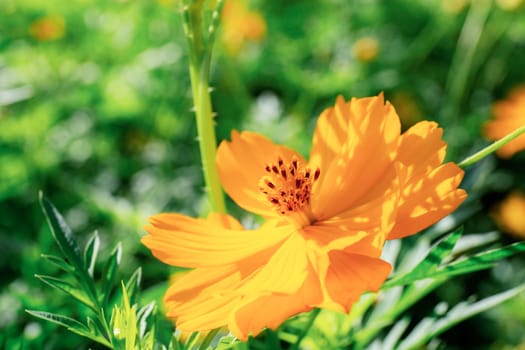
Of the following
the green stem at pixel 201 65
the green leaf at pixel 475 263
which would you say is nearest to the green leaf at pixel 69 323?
the green stem at pixel 201 65

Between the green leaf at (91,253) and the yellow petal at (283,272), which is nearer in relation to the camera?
the yellow petal at (283,272)

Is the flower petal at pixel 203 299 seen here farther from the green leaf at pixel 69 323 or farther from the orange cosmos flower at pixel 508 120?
the orange cosmos flower at pixel 508 120

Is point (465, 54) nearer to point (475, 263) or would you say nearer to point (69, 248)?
point (475, 263)

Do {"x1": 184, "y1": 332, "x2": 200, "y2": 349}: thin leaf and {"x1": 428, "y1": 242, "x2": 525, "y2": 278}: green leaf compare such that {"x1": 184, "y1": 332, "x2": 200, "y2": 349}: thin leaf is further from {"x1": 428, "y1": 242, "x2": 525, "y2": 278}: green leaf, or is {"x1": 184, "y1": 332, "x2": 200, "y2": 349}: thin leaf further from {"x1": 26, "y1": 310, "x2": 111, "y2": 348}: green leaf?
{"x1": 428, "y1": 242, "x2": 525, "y2": 278}: green leaf

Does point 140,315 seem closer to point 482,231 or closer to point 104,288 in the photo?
point 104,288

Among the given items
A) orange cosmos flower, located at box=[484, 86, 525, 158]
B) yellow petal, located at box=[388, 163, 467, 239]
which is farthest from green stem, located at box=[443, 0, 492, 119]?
yellow petal, located at box=[388, 163, 467, 239]

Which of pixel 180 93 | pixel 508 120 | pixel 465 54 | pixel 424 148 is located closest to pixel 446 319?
pixel 424 148

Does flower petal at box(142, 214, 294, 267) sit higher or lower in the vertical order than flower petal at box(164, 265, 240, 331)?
higher

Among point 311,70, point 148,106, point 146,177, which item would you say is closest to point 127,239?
point 146,177
